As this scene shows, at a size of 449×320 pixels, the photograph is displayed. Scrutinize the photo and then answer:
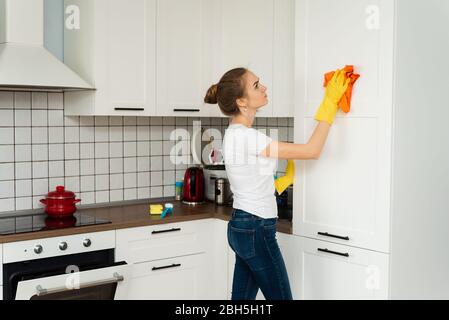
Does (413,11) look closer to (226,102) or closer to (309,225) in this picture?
(226,102)

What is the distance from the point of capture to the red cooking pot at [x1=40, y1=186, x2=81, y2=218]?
3100mm

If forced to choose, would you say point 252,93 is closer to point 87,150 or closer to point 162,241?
point 162,241

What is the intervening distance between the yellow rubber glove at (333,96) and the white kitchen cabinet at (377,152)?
0.21 ft

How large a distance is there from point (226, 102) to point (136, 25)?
3.29ft

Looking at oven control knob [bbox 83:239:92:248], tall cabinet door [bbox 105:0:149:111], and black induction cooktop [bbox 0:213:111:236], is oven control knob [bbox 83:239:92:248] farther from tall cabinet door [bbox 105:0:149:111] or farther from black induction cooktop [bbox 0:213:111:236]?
tall cabinet door [bbox 105:0:149:111]

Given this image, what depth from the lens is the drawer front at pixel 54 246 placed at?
2.71 m

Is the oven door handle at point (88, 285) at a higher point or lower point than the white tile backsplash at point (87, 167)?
lower

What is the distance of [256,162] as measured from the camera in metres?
2.51

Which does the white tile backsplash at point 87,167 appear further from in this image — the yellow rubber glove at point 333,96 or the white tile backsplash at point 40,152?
the yellow rubber glove at point 333,96

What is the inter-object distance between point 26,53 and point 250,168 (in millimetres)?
1262

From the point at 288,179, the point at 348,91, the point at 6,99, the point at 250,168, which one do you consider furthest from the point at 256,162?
the point at 6,99

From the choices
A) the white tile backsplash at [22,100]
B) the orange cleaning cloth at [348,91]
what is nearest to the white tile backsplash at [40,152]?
the white tile backsplash at [22,100]

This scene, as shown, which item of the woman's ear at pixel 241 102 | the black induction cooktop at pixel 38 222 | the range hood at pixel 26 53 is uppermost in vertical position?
the range hood at pixel 26 53

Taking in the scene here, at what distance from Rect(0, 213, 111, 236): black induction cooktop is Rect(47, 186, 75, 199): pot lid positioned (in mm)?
112
